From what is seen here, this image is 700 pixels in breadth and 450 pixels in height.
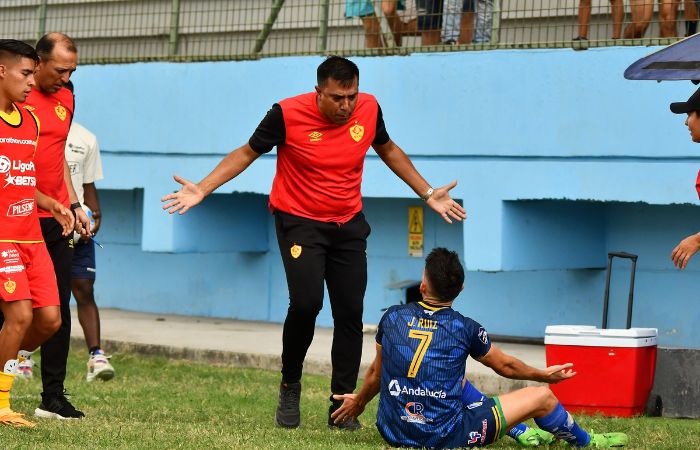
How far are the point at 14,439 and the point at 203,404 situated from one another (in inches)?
90.1

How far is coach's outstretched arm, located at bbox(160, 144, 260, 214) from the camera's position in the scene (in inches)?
290

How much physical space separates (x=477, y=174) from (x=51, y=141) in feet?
15.8

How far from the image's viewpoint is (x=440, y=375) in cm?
654

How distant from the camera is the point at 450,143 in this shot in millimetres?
11727

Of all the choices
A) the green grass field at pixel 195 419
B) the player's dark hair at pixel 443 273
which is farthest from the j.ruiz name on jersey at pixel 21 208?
the player's dark hair at pixel 443 273

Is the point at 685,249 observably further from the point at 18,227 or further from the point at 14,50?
the point at 14,50

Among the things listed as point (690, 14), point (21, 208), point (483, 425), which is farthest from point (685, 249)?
point (690, 14)

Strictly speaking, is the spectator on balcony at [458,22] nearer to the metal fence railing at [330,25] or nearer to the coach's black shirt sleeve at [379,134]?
the metal fence railing at [330,25]

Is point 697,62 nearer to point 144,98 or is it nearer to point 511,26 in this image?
point 511,26

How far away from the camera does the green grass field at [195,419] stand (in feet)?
22.3

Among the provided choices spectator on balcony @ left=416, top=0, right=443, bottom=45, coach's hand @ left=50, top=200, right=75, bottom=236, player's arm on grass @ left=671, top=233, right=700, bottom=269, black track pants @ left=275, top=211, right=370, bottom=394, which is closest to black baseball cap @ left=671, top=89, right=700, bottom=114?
player's arm on grass @ left=671, top=233, right=700, bottom=269

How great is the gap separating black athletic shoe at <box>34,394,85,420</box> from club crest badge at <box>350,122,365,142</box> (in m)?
2.28

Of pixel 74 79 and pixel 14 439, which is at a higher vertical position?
pixel 74 79

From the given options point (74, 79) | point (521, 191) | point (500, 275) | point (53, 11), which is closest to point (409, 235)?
point (500, 275)
